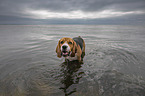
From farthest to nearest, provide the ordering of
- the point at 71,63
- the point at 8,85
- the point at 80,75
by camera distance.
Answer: the point at 71,63, the point at 80,75, the point at 8,85

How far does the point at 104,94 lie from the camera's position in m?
3.09

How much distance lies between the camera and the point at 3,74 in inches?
171

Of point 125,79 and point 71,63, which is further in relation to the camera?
point 71,63

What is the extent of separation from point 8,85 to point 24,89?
77 centimetres

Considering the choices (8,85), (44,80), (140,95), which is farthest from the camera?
(44,80)

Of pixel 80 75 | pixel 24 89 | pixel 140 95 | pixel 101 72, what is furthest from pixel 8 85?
pixel 140 95

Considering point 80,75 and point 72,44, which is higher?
point 72,44

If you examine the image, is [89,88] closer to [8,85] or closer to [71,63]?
[71,63]

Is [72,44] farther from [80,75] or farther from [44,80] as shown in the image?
[44,80]

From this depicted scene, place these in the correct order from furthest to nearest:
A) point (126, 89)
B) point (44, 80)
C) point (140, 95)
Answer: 1. point (44, 80)
2. point (126, 89)
3. point (140, 95)

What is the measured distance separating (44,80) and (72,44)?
206 cm

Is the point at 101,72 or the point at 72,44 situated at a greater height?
the point at 72,44

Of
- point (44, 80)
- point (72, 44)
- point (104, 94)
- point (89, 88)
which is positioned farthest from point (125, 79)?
point (44, 80)

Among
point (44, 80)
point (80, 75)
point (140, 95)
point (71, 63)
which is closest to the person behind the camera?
point (140, 95)
